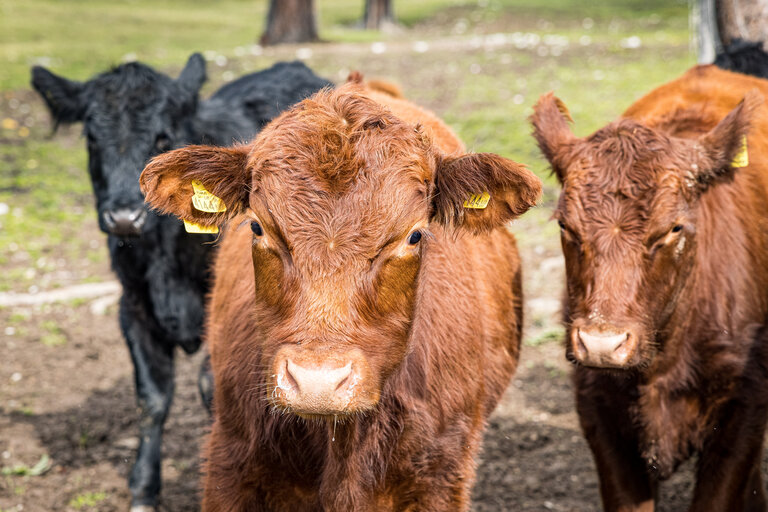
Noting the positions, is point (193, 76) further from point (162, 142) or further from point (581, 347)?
point (581, 347)

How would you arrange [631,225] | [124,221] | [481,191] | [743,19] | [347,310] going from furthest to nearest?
[743,19], [124,221], [631,225], [481,191], [347,310]

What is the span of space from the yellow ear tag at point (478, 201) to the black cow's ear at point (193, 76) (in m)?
3.31

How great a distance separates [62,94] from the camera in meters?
6.01

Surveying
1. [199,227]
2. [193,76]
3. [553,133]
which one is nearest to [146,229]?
[193,76]

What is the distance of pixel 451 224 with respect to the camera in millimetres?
3377

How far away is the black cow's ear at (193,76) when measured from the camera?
616 cm

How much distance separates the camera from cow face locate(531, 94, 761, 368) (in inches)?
156

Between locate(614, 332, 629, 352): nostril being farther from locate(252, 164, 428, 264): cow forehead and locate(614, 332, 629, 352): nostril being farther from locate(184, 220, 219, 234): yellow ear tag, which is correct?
locate(184, 220, 219, 234): yellow ear tag

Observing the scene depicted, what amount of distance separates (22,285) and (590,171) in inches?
264

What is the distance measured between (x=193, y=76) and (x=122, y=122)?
3.13ft

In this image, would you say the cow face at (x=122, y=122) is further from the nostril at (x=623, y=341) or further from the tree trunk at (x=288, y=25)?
the tree trunk at (x=288, y=25)

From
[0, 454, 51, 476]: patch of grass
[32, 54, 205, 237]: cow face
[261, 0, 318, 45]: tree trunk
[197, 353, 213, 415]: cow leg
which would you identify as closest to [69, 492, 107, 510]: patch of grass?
[0, 454, 51, 476]: patch of grass

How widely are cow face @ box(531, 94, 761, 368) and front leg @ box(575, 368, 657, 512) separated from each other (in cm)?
41

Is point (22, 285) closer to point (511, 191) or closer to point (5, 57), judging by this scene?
point (511, 191)
